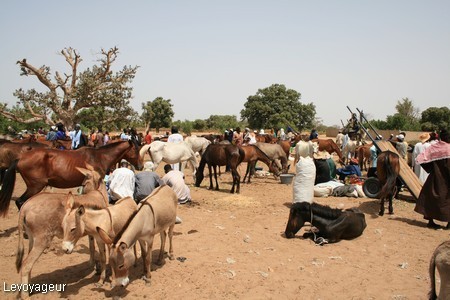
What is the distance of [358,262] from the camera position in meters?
6.59

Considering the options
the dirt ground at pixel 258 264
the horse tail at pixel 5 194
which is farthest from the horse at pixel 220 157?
the horse tail at pixel 5 194

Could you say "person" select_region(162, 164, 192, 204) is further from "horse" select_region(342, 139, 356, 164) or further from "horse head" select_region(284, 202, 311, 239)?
"horse" select_region(342, 139, 356, 164)

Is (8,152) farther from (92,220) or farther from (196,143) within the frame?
(196,143)

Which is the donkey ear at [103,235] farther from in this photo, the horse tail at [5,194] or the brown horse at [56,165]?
the brown horse at [56,165]

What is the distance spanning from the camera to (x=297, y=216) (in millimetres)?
7746

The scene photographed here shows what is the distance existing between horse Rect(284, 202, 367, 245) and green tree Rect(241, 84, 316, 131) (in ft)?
162

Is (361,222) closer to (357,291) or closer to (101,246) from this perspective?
(357,291)

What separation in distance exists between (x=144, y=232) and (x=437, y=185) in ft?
23.5

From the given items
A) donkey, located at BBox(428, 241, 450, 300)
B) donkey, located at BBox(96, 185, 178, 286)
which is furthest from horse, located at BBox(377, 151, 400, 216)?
donkey, located at BBox(96, 185, 178, 286)

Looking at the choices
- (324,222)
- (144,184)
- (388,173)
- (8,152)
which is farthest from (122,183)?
(388,173)

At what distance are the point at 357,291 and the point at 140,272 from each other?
3.40 meters

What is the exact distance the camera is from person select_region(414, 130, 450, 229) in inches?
338

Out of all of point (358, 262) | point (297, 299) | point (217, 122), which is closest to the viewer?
point (297, 299)

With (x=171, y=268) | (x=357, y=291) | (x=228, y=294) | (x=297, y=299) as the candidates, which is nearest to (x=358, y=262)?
(x=357, y=291)
